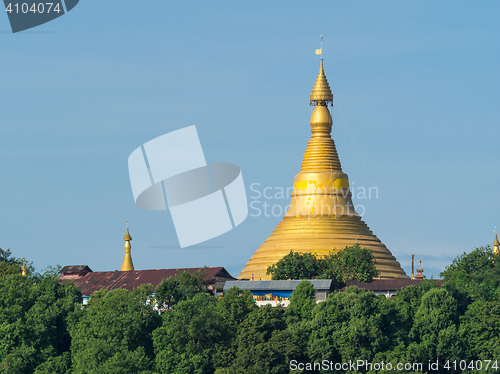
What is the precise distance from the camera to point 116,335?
5997 cm

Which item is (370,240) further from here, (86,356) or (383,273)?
(86,356)

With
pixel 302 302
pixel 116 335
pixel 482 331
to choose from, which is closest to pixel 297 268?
pixel 302 302

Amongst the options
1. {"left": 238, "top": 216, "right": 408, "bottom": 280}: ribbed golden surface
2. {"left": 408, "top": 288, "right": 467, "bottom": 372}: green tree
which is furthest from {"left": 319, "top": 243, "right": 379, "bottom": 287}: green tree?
{"left": 408, "top": 288, "right": 467, "bottom": 372}: green tree

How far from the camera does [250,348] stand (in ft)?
189

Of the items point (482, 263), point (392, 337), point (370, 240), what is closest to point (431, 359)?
point (392, 337)

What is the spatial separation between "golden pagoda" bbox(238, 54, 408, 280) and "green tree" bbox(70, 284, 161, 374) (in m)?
15.8

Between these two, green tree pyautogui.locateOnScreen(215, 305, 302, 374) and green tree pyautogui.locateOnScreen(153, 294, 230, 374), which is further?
green tree pyautogui.locateOnScreen(153, 294, 230, 374)

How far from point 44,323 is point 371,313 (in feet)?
52.2

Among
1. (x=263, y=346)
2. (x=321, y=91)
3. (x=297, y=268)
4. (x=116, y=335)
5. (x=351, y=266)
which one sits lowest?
(x=263, y=346)

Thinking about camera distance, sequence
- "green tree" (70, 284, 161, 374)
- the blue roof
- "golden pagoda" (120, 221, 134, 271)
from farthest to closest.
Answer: "golden pagoda" (120, 221, 134, 271) → the blue roof → "green tree" (70, 284, 161, 374)

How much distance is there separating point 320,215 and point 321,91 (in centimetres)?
818

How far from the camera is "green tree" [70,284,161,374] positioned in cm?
5816

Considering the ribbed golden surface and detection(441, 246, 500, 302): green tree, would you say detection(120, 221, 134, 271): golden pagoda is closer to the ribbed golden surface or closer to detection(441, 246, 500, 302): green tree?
the ribbed golden surface

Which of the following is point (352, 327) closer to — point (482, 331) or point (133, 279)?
point (482, 331)
